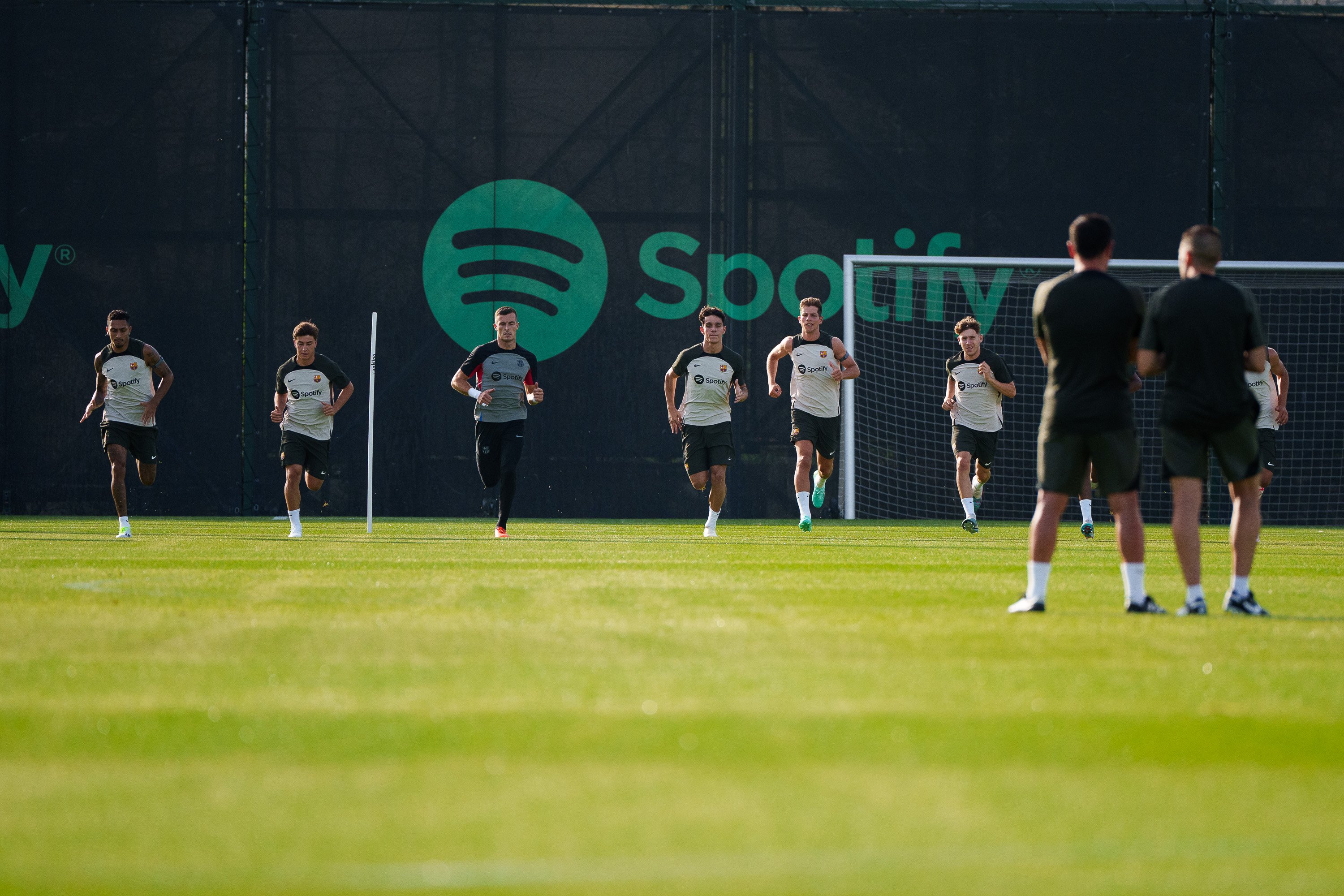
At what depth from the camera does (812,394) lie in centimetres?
1366

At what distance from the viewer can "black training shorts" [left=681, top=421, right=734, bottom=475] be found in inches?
523

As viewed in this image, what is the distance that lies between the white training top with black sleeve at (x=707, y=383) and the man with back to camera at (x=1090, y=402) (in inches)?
288

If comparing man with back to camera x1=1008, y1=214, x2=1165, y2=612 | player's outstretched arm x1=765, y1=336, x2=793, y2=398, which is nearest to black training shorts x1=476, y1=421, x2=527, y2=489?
player's outstretched arm x1=765, y1=336, x2=793, y2=398

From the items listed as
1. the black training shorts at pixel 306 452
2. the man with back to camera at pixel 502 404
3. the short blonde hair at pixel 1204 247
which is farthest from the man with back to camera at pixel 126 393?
the short blonde hair at pixel 1204 247

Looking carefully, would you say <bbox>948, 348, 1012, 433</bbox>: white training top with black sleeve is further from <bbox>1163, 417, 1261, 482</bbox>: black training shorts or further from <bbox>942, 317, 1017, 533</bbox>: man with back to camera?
<bbox>1163, 417, 1261, 482</bbox>: black training shorts

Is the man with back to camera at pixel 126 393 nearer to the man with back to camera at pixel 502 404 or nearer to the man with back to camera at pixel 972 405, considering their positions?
the man with back to camera at pixel 502 404

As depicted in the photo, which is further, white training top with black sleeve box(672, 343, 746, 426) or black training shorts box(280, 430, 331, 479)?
white training top with black sleeve box(672, 343, 746, 426)

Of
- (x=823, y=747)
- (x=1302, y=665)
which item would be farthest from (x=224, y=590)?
(x=1302, y=665)

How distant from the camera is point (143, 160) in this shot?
18859 mm

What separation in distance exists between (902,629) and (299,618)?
8.31 ft

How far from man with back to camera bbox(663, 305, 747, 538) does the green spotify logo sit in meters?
5.62

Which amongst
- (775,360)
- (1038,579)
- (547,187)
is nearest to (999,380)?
(775,360)

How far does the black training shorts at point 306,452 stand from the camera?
12.9 meters

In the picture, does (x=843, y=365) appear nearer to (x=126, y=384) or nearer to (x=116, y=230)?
(x=126, y=384)
